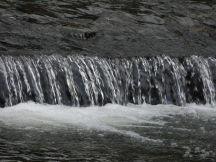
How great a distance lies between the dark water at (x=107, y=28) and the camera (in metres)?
13.5

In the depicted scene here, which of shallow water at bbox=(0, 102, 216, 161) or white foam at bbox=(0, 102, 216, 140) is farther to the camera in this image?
white foam at bbox=(0, 102, 216, 140)

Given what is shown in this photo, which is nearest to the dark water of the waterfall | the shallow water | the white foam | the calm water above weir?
the calm water above weir

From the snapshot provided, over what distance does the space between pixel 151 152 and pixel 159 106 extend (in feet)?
12.8

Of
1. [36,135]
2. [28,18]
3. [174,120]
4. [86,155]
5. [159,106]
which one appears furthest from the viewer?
[28,18]

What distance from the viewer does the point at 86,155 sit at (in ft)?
28.9

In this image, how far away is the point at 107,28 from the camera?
14992mm

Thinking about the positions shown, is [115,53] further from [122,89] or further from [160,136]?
[160,136]

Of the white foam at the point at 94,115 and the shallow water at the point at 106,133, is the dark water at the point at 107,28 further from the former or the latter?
the shallow water at the point at 106,133

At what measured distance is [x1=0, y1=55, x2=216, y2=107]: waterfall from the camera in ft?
39.7

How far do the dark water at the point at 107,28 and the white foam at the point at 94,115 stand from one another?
151cm

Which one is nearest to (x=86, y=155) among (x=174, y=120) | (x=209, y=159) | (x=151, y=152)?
(x=151, y=152)

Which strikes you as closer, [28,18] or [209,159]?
[209,159]

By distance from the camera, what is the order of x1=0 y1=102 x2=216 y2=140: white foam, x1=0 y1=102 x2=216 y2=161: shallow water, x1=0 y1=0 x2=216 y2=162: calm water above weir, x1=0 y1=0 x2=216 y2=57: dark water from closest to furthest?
x1=0 y1=102 x2=216 y2=161: shallow water
x1=0 y1=0 x2=216 y2=162: calm water above weir
x1=0 y1=102 x2=216 y2=140: white foam
x1=0 y1=0 x2=216 y2=57: dark water

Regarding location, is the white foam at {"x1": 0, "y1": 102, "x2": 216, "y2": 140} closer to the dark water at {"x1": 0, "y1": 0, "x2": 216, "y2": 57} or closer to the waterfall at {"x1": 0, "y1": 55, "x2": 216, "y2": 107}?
the waterfall at {"x1": 0, "y1": 55, "x2": 216, "y2": 107}
